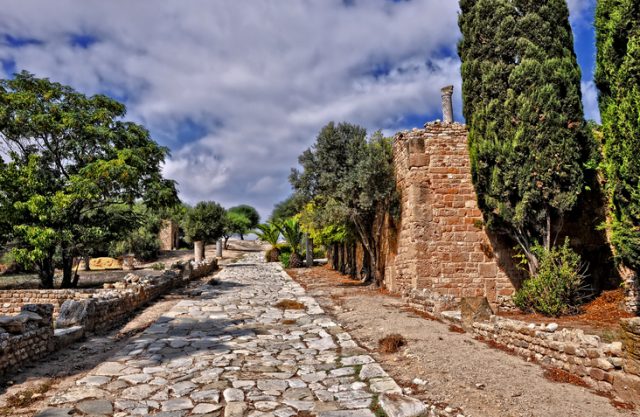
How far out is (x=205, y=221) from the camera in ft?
115

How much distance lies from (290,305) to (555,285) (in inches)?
243

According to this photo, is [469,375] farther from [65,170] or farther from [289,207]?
[289,207]

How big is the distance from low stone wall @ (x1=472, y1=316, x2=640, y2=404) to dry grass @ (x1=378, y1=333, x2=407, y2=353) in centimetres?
154

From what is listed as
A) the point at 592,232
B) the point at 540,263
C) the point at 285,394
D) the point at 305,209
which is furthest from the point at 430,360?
the point at 305,209

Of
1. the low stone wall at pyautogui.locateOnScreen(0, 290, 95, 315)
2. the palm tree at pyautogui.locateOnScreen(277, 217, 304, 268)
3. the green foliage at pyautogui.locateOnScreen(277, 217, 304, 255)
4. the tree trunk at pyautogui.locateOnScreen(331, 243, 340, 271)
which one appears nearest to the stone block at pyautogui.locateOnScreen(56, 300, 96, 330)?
the low stone wall at pyautogui.locateOnScreen(0, 290, 95, 315)

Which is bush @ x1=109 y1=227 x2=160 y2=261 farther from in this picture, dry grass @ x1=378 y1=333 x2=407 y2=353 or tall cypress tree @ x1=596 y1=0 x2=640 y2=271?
tall cypress tree @ x1=596 y1=0 x2=640 y2=271

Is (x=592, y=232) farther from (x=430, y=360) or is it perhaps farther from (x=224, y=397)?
(x=224, y=397)

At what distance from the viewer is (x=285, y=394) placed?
16.1 ft

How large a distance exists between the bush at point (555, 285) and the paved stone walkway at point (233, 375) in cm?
465

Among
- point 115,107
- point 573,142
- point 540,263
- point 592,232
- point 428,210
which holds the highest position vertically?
point 115,107

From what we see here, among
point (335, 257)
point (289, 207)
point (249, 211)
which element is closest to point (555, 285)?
point (335, 257)

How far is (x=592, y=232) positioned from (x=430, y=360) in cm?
759

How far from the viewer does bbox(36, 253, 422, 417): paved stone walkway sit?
14.7ft

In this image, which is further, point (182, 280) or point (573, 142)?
point (182, 280)
